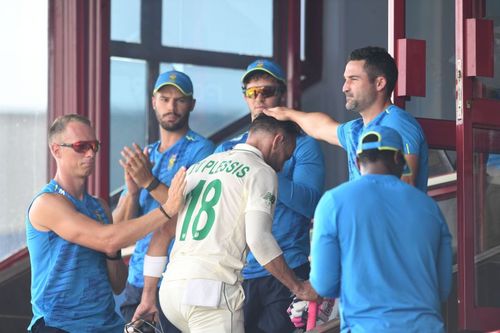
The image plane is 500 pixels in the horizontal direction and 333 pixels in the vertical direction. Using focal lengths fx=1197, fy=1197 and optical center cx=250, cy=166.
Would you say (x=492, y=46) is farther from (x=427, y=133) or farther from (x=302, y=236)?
(x=302, y=236)

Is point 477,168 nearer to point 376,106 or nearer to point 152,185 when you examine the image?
point 376,106

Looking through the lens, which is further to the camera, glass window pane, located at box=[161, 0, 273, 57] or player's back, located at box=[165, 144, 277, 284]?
glass window pane, located at box=[161, 0, 273, 57]

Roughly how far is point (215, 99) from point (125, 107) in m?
0.76

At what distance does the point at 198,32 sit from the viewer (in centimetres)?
937

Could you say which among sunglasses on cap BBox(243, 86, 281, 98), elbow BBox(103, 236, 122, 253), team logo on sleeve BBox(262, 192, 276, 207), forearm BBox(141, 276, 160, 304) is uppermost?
sunglasses on cap BBox(243, 86, 281, 98)

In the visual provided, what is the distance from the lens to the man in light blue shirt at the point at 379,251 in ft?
14.1

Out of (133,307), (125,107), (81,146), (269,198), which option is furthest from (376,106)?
(125,107)

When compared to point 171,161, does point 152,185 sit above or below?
below

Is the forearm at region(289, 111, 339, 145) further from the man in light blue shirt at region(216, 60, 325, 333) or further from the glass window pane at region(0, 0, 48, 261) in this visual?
the glass window pane at region(0, 0, 48, 261)

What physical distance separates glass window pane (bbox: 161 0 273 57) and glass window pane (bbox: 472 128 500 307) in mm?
3602

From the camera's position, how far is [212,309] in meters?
5.43

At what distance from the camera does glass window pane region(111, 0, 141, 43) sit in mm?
9016

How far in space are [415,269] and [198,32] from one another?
17.4 feet

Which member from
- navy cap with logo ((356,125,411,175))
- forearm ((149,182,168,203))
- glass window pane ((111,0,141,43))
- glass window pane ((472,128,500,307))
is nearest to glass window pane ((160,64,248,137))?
glass window pane ((111,0,141,43))
